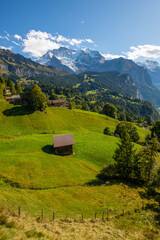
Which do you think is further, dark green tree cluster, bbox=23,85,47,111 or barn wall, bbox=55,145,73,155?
dark green tree cluster, bbox=23,85,47,111

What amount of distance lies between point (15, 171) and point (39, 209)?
1578 centimetres

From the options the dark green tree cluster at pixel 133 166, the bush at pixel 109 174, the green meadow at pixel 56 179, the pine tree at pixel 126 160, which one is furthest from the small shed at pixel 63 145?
the pine tree at pixel 126 160

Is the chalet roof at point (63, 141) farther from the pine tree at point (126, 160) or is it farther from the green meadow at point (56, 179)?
the pine tree at point (126, 160)

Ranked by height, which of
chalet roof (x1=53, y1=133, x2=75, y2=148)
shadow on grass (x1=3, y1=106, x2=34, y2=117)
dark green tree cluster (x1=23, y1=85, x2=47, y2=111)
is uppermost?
dark green tree cluster (x1=23, y1=85, x2=47, y2=111)

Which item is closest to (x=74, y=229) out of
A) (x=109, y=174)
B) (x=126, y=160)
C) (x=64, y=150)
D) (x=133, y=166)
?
(x=109, y=174)

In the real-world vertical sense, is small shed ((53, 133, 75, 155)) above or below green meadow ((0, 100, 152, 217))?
above

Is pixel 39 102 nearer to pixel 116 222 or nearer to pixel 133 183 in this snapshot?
pixel 133 183

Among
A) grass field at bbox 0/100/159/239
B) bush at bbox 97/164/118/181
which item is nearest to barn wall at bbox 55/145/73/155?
grass field at bbox 0/100/159/239

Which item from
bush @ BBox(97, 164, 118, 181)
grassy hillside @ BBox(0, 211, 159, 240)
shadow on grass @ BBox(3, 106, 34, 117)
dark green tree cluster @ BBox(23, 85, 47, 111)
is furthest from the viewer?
dark green tree cluster @ BBox(23, 85, 47, 111)

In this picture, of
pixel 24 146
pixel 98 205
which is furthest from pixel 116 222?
pixel 24 146

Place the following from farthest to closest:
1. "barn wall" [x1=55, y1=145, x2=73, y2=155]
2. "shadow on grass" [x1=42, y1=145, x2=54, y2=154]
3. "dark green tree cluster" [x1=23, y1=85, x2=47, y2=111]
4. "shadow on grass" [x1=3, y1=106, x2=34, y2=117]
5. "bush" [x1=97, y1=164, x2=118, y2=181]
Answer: "dark green tree cluster" [x1=23, y1=85, x2=47, y2=111] → "shadow on grass" [x1=3, y1=106, x2=34, y2=117] → "barn wall" [x1=55, y1=145, x2=73, y2=155] → "shadow on grass" [x1=42, y1=145, x2=54, y2=154] → "bush" [x1=97, y1=164, x2=118, y2=181]

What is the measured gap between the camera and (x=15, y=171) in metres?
35.0

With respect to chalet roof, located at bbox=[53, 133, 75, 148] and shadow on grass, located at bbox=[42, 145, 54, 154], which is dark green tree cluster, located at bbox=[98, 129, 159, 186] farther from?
shadow on grass, located at bbox=[42, 145, 54, 154]

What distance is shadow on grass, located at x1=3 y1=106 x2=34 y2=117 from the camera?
276 ft
